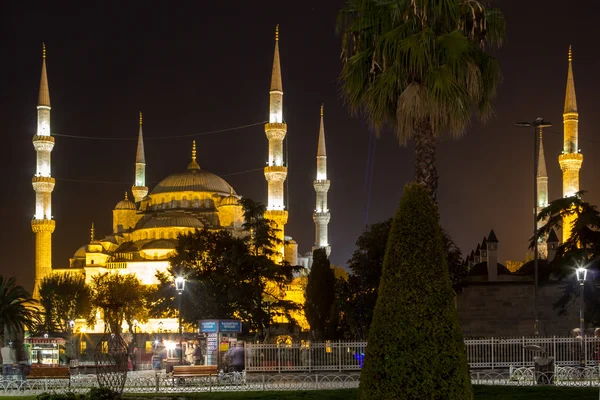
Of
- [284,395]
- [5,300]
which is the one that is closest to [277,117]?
[5,300]

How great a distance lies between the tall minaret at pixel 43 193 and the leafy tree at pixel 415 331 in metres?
48.0

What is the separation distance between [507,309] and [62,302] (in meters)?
31.3

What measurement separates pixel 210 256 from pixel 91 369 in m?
7.38

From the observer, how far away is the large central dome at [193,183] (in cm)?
6869

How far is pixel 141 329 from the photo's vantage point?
2119 inches

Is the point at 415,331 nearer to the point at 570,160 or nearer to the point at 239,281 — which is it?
the point at 239,281

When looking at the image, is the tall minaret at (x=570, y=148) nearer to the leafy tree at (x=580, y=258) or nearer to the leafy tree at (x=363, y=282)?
the leafy tree at (x=363, y=282)

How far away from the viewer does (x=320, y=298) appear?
3238 centimetres

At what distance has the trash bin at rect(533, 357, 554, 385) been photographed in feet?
54.6

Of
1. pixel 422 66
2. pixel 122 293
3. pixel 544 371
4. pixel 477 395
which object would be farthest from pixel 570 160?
pixel 422 66

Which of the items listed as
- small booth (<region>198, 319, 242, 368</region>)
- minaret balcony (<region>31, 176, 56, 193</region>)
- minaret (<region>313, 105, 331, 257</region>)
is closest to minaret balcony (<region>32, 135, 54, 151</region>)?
minaret balcony (<region>31, 176, 56, 193</region>)

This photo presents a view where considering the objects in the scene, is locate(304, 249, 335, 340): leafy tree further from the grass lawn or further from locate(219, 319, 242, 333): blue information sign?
the grass lawn

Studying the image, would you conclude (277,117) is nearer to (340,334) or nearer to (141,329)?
(141,329)

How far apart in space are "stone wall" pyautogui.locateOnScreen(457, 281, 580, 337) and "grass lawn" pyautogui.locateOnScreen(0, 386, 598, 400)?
11182mm
